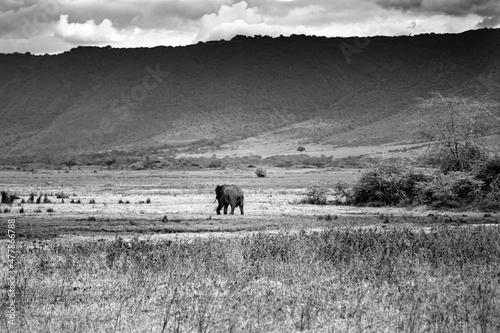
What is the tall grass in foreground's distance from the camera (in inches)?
322

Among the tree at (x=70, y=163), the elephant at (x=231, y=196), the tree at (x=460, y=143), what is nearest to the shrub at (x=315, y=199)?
the tree at (x=460, y=143)

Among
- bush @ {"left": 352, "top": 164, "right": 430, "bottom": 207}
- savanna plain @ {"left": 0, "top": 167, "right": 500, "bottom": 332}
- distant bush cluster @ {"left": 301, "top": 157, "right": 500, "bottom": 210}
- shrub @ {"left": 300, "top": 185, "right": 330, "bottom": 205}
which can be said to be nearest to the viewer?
savanna plain @ {"left": 0, "top": 167, "right": 500, "bottom": 332}

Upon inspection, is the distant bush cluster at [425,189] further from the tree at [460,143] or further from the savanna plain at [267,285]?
the savanna plain at [267,285]

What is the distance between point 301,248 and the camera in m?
12.6

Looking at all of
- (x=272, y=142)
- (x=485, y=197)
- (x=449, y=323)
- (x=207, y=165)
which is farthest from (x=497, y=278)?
(x=272, y=142)

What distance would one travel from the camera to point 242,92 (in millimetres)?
167000

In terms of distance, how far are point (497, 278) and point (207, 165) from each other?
3110 inches

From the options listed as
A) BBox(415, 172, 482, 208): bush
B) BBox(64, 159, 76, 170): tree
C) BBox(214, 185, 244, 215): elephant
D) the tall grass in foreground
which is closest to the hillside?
BBox(64, 159, 76, 170): tree

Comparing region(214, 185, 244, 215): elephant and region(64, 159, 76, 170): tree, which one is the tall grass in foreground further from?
region(64, 159, 76, 170): tree

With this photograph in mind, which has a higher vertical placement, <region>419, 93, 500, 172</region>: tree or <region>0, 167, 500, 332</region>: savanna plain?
<region>419, 93, 500, 172</region>: tree

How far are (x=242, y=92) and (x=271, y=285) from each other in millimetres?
158050

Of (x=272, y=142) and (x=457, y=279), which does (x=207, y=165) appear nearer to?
(x=272, y=142)

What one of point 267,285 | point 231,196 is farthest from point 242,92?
point 267,285

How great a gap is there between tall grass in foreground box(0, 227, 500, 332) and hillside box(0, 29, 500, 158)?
95.9m
